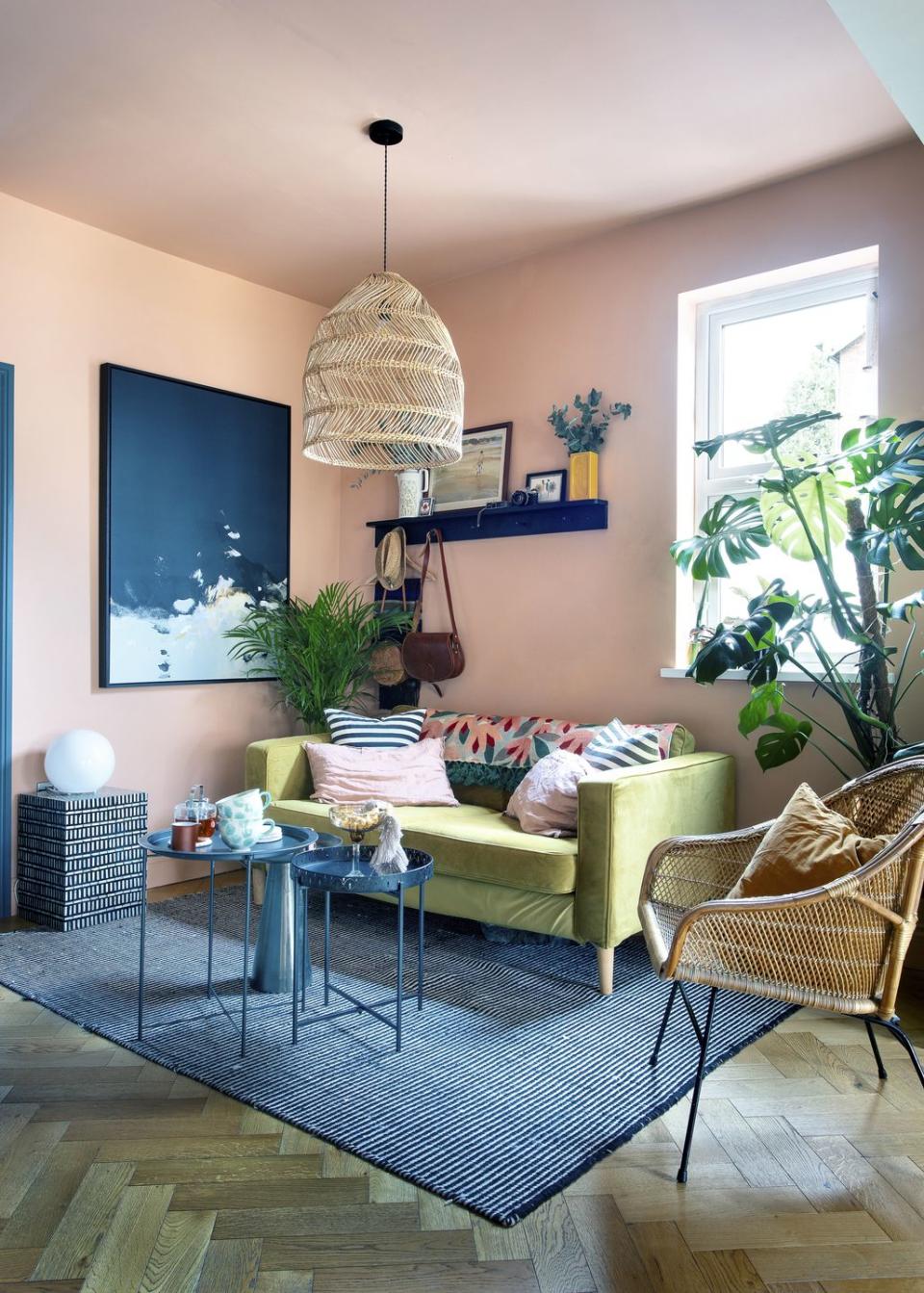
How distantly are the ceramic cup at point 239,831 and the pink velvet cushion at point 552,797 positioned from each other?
3.29 ft

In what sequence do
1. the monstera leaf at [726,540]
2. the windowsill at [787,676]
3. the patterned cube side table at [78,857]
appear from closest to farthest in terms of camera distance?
the monstera leaf at [726,540], the windowsill at [787,676], the patterned cube side table at [78,857]

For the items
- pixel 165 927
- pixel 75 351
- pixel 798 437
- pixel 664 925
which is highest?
pixel 75 351

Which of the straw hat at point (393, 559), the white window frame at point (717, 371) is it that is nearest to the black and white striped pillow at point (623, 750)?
the white window frame at point (717, 371)

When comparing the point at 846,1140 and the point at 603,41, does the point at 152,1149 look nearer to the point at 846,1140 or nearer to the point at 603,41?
the point at 846,1140

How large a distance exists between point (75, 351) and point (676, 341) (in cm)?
252

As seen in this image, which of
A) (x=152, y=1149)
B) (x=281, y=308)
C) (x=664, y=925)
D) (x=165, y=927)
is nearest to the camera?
(x=152, y=1149)

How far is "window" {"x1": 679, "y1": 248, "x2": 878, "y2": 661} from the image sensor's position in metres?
3.56

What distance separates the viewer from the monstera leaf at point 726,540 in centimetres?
331

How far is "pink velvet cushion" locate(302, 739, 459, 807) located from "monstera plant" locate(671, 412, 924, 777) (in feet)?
4.20

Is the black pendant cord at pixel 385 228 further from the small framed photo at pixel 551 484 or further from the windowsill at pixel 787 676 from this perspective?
the windowsill at pixel 787 676

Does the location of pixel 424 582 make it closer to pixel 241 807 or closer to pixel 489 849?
pixel 489 849

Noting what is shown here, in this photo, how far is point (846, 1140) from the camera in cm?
212

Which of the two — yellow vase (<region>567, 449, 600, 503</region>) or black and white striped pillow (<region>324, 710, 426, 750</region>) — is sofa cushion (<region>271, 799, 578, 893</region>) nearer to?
black and white striped pillow (<region>324, 710, 426, 750</region>)

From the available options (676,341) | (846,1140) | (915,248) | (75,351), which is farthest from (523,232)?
(846,1140)
